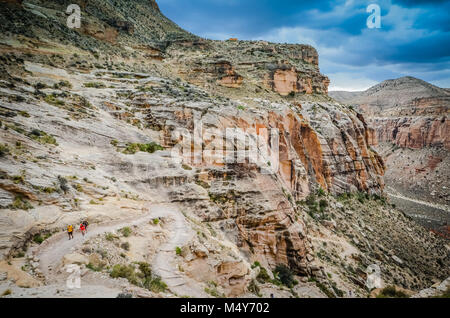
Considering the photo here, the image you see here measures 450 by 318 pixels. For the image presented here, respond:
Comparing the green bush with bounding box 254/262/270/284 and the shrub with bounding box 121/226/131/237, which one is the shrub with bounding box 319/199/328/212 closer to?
the green bush with bounding box 254/262/270/284

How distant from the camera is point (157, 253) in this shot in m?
14.3

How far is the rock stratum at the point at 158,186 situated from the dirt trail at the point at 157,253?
81mm

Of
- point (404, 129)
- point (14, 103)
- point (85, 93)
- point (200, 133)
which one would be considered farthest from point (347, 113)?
point (404, 129)

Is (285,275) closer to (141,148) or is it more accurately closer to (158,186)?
(158,186)

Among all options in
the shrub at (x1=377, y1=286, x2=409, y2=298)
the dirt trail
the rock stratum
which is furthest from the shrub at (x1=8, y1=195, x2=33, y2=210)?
the shrub at (x1=377, y1=286, x2=409, y2=298)

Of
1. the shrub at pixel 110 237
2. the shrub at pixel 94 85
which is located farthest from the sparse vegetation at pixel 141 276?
the shrub at pixel 94 85

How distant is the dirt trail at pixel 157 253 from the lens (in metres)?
10.6

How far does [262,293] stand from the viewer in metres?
17.8

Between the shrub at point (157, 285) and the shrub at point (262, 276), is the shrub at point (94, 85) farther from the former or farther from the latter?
the shrub at point (262, 276)

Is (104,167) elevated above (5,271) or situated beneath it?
elevated above

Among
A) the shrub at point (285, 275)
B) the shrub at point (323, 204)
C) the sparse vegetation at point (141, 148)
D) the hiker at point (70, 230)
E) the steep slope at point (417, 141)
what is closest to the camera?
the hiker at point (70, 230)

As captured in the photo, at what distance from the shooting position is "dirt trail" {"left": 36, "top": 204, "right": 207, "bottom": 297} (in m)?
10.6

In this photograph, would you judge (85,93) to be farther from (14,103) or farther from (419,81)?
(419,81)
